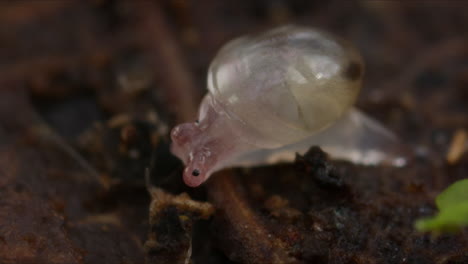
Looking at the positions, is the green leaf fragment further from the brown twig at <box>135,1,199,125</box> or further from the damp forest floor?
the brown twig at <box>135,1,199,125</box>

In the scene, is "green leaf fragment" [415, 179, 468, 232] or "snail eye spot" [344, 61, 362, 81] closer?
"green leaf fragment" [415, 179, 468, 232]

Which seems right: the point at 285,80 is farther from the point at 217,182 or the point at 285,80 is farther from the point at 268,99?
the point at 217,182

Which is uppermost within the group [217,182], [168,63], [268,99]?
[268,99]

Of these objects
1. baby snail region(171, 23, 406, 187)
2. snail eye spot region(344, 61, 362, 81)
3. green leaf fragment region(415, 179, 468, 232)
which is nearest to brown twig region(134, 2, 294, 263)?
baby snail region(171, 23, 406, 187)

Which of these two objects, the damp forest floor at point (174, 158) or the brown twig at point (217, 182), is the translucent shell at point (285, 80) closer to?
the damp forest floor at point (174, 158)

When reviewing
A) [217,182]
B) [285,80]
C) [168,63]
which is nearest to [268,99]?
[285,80]

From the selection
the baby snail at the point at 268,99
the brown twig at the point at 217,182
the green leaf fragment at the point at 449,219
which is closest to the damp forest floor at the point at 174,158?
the brown twig at the point at 217,182

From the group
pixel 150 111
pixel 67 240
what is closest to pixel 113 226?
pixel 67 240
